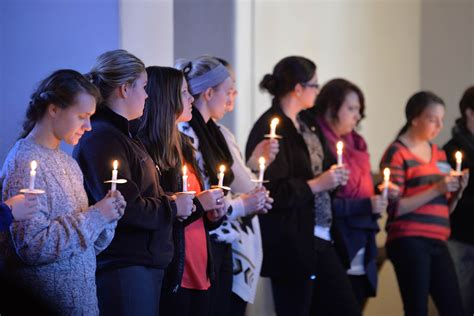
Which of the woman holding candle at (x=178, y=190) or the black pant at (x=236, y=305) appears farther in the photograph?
the black pant at (x=236, y=305)

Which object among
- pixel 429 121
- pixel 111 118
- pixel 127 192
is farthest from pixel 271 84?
pixel 127 192

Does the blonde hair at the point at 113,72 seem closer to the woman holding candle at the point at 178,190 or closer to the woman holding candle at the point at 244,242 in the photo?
the woman holding candle at the point at 178,190

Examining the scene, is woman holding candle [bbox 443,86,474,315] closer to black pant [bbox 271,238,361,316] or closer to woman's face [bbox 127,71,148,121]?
black pant [bbox 271,238,361,316]

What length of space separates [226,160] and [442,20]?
381 centimetres

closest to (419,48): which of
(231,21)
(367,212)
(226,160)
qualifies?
(231,21)

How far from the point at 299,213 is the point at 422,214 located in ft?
2.73

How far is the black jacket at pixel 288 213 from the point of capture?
467 cm

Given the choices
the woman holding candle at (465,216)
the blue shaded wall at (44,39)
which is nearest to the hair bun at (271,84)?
the blue shaded wall at (44,39)

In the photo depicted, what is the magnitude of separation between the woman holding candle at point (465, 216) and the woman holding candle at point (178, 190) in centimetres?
210

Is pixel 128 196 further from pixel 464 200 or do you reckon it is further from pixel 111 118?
pixel 464 200

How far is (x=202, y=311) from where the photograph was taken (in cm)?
384

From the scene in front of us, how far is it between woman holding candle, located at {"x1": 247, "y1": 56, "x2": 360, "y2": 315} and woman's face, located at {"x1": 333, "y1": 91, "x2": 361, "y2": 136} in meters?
0.24

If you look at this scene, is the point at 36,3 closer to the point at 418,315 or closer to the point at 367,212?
the point at 367,212

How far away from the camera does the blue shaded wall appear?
412 cm
